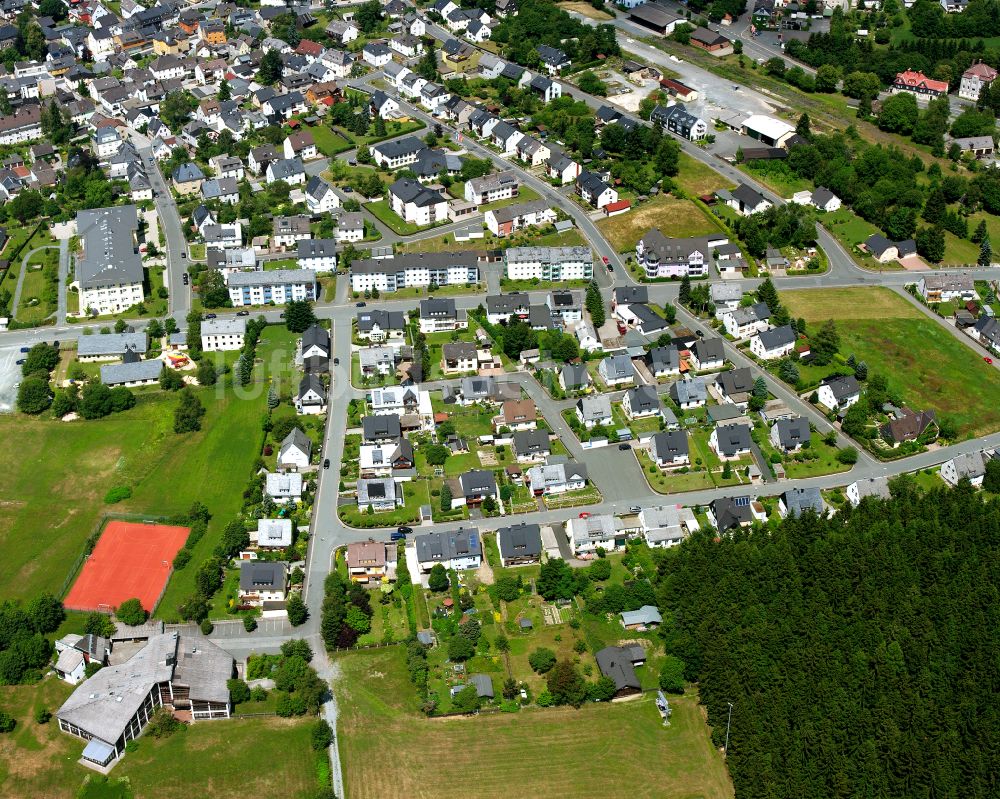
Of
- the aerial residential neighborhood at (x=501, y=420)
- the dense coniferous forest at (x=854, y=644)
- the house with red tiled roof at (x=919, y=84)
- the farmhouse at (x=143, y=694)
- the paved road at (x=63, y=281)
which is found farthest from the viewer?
the house with red tiled roof at (x=919, y=84)

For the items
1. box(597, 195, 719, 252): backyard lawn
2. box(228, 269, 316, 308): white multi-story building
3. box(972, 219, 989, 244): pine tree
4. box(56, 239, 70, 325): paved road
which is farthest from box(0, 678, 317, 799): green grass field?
box(972, 219, 989, 244): pine tree

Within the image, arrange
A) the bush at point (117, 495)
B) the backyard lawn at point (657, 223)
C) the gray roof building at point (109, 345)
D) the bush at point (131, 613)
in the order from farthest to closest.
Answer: the backyard lawn at point (657, 223), the gray roof building at point (109, 345), the bush at point (117, 495), the bush at point (131, 613)

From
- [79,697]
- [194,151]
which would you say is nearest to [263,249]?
[194,151]

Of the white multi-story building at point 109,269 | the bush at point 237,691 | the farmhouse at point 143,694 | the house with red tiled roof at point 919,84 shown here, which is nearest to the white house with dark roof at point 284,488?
the farmhouse at point 143,694

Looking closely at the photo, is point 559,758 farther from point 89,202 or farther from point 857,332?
point 89,202

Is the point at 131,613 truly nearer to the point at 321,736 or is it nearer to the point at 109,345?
the point at 321,736

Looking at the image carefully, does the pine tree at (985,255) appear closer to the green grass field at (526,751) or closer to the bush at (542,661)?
the green grass field at (526,751)

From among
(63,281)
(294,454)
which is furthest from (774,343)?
(63,281)

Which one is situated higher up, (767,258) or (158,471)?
(767,258)
